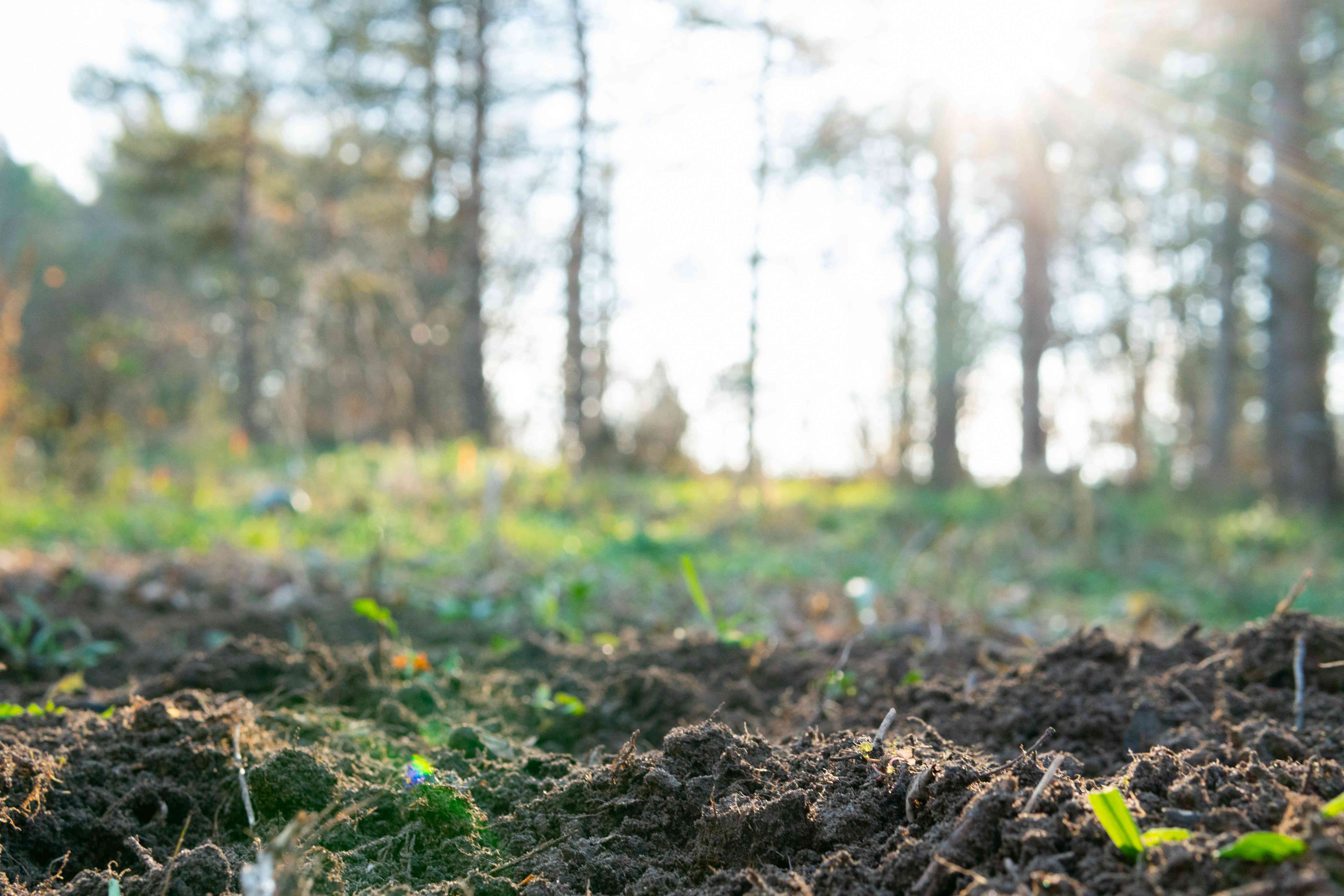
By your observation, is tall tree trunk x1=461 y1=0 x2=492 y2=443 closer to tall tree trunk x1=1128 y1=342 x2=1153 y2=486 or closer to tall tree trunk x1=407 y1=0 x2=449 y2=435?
tall tree trunk x1=407 y1=0 x2=449 y2=435

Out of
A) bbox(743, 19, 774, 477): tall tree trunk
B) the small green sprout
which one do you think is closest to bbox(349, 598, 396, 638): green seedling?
the small green sprout

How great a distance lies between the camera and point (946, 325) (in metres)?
10.2

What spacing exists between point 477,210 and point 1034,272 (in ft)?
23.9

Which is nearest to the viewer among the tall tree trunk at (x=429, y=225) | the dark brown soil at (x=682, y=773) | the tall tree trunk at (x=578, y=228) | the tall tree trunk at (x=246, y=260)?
the dark brown soil at (x=682, y=773)

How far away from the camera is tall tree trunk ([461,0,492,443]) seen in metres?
11.9

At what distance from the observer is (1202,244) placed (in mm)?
15008

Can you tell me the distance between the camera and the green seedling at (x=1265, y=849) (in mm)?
967

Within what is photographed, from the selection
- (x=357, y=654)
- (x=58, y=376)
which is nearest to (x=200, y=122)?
(x=58, y=376)

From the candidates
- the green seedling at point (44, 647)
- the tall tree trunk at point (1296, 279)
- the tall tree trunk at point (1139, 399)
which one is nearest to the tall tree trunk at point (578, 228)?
the tall tree trunk at point (1296, 279)

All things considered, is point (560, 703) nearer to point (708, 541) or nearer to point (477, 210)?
point (708, 541)

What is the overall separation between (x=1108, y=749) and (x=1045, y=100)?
1018 cm

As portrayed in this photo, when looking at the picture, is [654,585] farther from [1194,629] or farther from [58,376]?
[58,376]

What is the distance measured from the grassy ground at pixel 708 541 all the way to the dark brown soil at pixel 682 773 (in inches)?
35.6

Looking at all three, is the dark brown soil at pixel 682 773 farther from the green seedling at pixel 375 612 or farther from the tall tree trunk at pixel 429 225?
the tall tree trunk at pixel 429 225
